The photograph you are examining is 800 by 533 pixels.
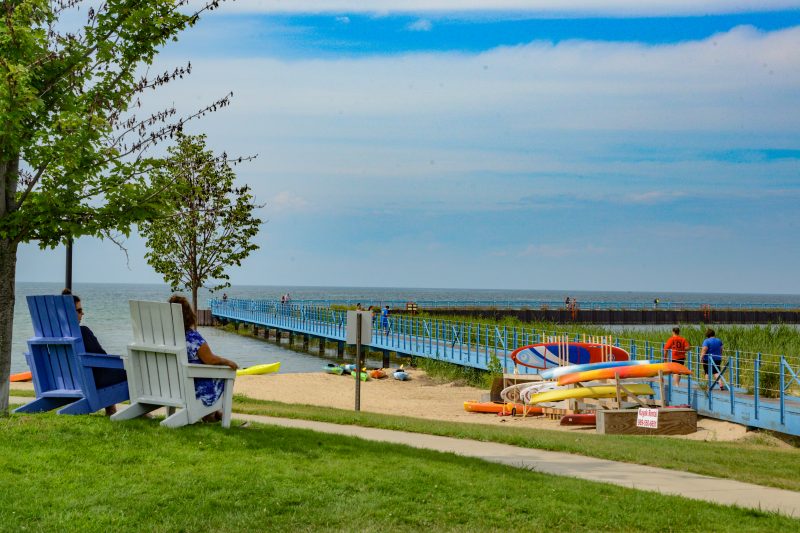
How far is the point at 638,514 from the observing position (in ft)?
24.4

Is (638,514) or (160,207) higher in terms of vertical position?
(160,207)

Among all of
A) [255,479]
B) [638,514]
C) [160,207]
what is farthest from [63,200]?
[638,514]

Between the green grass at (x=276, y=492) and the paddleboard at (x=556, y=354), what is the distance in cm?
1462

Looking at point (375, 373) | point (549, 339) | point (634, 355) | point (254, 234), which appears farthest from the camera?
point (254, 234)

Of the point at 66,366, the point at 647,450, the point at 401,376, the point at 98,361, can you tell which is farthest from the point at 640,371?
the point at 401,376

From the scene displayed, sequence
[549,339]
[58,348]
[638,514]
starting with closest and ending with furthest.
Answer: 1. [638,514]
2. [58,348]
3. [549,339]

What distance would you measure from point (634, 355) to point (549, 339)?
597cm

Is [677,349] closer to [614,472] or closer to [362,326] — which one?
[362,326]

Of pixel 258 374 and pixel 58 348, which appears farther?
pixel 258 374

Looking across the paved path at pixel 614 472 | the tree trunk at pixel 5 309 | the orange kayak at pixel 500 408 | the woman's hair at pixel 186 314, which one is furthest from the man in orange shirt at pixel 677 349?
Result: the tree trunk at pixel 5 309

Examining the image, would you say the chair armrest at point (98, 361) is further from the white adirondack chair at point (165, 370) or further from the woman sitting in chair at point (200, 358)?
the woman sitting in chair at point (200, 358)

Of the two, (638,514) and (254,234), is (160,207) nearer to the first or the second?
(638,514)

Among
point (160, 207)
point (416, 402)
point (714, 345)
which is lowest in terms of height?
point (416, 402)

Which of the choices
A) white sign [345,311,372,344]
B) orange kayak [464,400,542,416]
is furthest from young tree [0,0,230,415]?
orange kayak [464,400,542,416]
